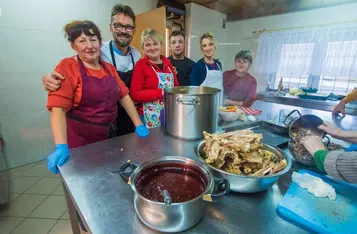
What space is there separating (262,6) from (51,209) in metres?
2.11

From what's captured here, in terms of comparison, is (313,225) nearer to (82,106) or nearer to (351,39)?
(82,106)

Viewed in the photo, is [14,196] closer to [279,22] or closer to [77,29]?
[77,29]

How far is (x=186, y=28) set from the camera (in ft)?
6.86

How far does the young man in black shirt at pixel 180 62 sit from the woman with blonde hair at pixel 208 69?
77 mm

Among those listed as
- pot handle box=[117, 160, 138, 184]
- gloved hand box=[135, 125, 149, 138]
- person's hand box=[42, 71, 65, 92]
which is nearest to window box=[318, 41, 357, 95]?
gloved hand box=[135, 125, 149, 138]

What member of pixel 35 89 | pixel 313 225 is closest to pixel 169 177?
pixel 313 225

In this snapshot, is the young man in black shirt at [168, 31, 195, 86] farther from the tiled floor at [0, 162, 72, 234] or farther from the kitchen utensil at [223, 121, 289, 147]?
the tiled floor at [0, 162, 72, 234]

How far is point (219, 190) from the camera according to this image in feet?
1.24

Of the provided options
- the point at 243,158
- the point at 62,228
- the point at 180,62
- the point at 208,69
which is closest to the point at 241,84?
the point at 208,69

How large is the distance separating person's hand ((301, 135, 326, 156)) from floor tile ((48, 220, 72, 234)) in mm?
1379

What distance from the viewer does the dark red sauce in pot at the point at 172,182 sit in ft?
1.19

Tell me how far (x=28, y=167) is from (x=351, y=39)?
284 cm

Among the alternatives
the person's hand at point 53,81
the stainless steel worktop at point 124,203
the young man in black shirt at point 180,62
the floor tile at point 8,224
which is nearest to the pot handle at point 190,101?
the stainless steel worktop at point 124,203

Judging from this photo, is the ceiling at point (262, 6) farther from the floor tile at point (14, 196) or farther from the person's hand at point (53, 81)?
the floor tile at point (14, 196)
